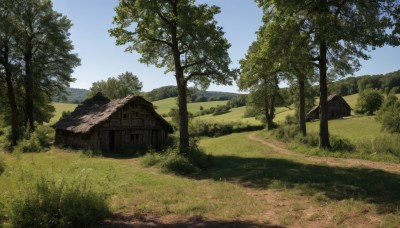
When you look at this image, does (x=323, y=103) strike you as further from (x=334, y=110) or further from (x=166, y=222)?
(x=334, y=110)

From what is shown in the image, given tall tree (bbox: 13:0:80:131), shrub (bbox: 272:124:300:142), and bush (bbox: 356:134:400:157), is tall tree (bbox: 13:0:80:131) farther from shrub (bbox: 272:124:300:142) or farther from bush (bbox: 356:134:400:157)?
bush (bbox: 356:134:400:157)

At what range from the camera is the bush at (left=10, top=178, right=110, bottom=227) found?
733 cm

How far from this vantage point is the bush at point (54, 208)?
24.0ft

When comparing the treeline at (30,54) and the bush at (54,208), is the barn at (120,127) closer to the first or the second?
the treeline at (30,54)

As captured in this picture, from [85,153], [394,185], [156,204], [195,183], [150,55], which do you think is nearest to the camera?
[156,204]

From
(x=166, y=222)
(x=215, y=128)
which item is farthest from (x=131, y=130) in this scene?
(x=215, y=128)

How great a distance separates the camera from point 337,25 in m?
18.3

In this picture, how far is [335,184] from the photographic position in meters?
12.4

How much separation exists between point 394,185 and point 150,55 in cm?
1624

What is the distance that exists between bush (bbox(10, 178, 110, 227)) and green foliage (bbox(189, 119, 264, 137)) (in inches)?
1524

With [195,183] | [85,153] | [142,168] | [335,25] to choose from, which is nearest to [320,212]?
[195,183]

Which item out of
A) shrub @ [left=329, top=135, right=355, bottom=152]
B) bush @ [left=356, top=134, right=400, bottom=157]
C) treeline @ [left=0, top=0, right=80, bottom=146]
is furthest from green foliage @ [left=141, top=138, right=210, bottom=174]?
treeline @ [left=0, top=0, right=80, bottom=146]

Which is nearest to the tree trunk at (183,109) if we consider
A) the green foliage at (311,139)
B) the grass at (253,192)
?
the grass at (253,192)

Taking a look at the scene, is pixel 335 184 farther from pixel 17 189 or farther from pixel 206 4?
pixel 206 4
